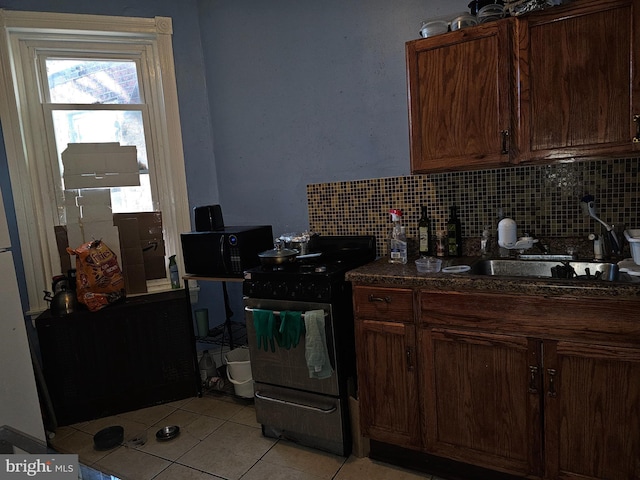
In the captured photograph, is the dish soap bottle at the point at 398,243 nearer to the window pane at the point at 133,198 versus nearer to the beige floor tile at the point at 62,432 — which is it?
the window pane at the point at 133,198

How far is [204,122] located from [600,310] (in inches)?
106

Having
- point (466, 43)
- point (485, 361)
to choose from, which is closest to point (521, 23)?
point (466, 43)

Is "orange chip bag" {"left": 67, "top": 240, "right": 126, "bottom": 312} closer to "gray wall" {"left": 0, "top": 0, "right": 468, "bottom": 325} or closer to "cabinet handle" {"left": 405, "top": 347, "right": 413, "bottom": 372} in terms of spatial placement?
"gray wall" {"left": 0, "top": 0, "right": 468, "bottom": 325}

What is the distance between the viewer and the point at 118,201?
290 cm

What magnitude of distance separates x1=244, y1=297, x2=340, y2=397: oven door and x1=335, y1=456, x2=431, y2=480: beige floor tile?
35 centimetres

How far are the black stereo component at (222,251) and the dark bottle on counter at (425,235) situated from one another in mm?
1014

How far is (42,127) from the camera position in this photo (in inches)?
106

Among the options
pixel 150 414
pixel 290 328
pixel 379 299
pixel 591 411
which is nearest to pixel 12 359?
pixel 150 414

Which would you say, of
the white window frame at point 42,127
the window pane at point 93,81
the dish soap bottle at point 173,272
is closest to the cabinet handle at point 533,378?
the dish soap bottle at point 173,272

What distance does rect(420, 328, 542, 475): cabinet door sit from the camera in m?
1.61

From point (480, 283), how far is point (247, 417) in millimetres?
1632

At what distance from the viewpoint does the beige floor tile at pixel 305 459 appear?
6.43 ft

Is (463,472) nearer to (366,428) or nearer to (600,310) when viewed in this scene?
(366,428)

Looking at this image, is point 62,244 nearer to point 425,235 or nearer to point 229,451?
point 229,451
